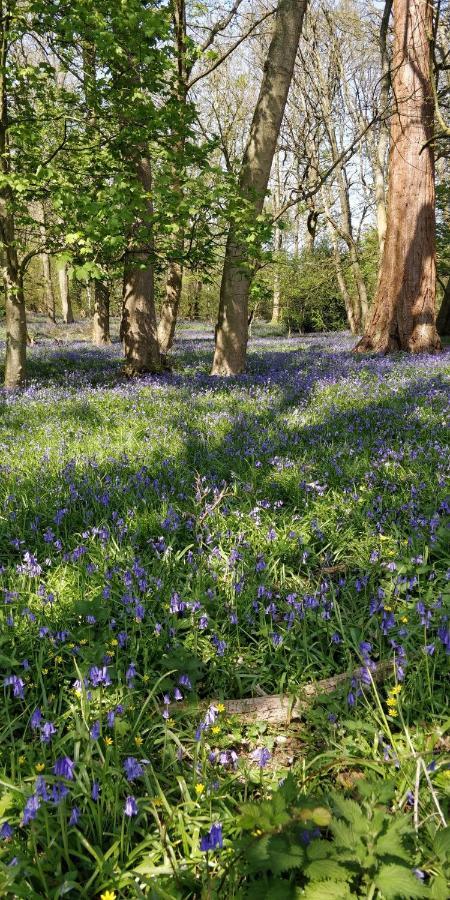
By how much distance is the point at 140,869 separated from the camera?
1485 mm

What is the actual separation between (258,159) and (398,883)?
451 inches

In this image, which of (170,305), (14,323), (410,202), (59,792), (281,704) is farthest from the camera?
(170,305)

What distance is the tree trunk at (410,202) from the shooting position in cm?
1139

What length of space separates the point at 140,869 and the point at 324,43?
1166 inches

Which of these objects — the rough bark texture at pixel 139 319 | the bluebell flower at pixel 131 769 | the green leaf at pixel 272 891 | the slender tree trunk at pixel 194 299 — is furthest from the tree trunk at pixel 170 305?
the slender tree trunk at pixel 194 299

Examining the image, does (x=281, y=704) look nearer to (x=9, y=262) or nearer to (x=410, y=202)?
(x=9, y=262)

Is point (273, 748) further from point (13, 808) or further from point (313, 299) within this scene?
point (313, 299)

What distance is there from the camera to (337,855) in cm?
128

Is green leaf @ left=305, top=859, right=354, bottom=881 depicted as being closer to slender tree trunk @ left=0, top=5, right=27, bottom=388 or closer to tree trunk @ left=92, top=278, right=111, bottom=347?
slender tree trunk @ left=0, top=5, right=27, bottom=388

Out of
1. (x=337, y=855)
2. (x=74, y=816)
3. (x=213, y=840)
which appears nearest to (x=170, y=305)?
(x=74, y=816)

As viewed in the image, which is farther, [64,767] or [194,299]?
[194,299]

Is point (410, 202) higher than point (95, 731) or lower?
higher

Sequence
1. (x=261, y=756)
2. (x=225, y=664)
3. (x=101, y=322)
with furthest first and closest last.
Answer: (x=101, y=322), (x=225, y=664), (x=261, y=756)

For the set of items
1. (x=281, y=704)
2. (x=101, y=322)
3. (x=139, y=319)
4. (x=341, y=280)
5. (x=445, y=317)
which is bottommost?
(x=281, y=704)
